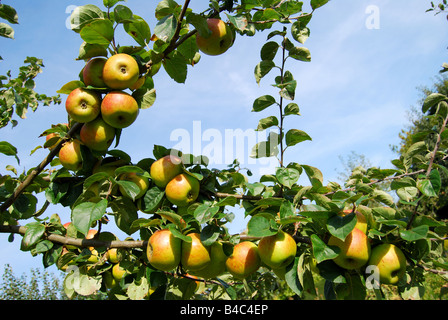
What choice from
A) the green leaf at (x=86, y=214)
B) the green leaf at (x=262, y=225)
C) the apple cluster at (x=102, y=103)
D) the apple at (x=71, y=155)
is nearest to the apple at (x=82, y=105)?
the apple cluster at (x=102, y=103)

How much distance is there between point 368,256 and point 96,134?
117cm

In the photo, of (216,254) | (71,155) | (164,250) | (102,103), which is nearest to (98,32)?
(102,103)

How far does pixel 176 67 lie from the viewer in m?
1.58

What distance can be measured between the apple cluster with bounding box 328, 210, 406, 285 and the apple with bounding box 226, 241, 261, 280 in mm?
307

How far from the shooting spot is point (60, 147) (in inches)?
61.5

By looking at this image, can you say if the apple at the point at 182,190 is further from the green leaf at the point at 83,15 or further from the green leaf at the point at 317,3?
the green leaf at the point at 317,3

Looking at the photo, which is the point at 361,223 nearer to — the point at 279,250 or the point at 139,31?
the point at 279,250

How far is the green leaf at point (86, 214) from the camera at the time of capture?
3.97 ft

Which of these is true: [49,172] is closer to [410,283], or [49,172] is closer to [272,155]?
[272,155]

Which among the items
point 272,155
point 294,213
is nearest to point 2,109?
point 272,155

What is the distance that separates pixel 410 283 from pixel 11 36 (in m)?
1.94

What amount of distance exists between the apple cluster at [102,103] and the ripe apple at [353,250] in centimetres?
96

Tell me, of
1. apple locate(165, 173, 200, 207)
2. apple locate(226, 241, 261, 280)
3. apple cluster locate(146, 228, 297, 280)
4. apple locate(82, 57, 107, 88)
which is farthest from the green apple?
apple locate(82, 57, 107, 88)
